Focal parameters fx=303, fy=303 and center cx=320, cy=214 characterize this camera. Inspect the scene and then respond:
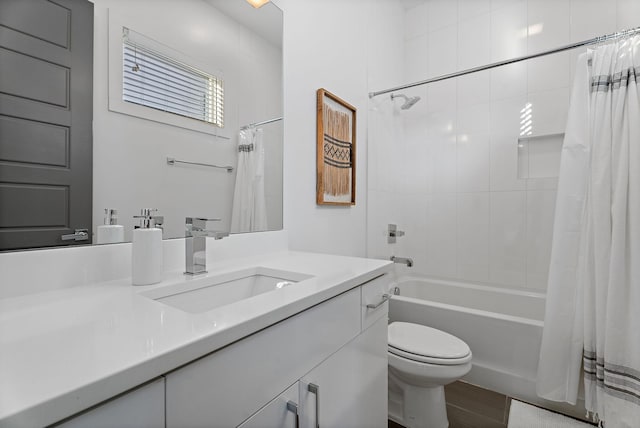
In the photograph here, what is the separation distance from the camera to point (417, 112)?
2607 mm

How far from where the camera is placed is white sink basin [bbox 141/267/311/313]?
752 mm

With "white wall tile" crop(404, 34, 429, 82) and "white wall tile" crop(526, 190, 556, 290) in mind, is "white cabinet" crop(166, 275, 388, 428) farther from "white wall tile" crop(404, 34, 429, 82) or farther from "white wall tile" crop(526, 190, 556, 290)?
"white wall tile" crop(404, 34, 429, 82)

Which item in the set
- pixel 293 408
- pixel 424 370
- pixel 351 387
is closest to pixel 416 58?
pixel 424 370

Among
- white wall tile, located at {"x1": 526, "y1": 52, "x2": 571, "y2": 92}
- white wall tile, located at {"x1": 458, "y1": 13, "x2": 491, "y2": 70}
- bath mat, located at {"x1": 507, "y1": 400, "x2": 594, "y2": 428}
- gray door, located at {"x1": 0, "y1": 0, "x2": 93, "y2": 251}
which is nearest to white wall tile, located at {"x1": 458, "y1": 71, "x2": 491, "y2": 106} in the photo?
white wall tile, located at {"x1": 458, "y1": 13, "x2": 491, "y2": 70}

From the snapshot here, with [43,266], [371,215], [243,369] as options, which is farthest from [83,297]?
[371,215]

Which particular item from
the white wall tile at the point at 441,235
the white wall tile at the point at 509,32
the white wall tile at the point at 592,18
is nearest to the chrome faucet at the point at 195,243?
the white wall tile at the point at 441,235

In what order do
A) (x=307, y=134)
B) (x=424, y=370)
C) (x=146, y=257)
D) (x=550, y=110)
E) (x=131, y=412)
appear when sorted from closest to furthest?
(x=131, y=412)
(x=146, y=257)
(x=424, y=370)
(x=307, y=134)
(x=550, y=110)

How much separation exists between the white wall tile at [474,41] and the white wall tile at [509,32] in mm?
40

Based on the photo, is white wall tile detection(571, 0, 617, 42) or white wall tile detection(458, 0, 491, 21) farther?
white wall tile detection(458, 0, 491, 21)

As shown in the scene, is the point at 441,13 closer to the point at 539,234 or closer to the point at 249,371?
the point at 539,234

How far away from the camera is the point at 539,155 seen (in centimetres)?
213

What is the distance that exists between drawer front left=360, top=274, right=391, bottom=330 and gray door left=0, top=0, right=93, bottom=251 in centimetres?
75

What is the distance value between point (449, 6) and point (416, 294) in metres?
2.36

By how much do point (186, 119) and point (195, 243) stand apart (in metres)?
0.40
